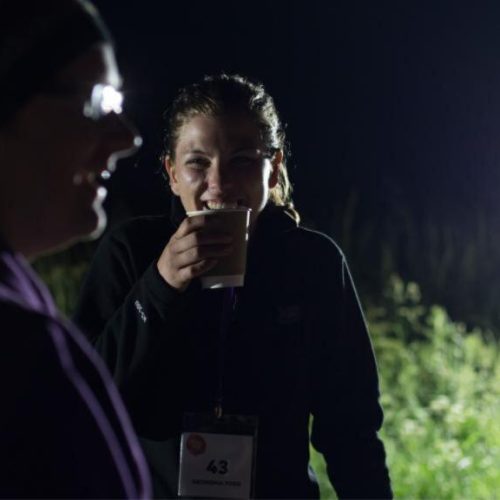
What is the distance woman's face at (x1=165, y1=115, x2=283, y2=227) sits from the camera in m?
2.33

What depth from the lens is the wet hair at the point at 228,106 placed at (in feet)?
8.09

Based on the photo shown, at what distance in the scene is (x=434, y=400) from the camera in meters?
4.68

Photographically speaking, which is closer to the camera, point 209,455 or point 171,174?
point 209,455

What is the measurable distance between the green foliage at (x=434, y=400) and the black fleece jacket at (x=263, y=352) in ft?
5.58

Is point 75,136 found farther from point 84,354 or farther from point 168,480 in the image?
point 168,480

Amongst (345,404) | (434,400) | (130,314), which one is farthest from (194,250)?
(434,400)

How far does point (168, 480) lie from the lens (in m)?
2.26

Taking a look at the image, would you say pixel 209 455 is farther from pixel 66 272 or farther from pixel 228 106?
pixel 66 272

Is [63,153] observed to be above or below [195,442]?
above

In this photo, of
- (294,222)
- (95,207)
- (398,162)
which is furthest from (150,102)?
(95,207)

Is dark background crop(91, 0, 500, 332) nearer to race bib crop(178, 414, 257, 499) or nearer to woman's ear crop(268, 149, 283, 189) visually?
woman's ear crop(268, 149, 283, 189)

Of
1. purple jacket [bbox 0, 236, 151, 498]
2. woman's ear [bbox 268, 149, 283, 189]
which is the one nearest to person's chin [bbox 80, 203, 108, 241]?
→ purple jacket [bbox 0, 236, 151, 498]

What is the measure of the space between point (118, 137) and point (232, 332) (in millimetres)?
1033

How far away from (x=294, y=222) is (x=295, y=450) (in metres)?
0.59
